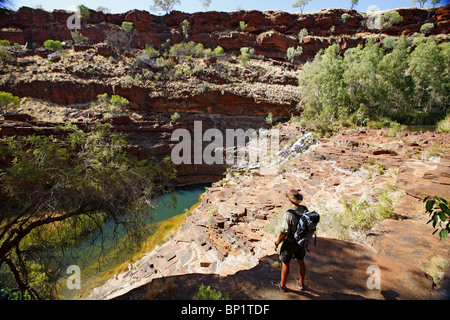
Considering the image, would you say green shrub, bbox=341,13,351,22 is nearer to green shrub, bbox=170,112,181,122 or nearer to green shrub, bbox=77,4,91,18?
green shrub, bbox=170,112,181,122

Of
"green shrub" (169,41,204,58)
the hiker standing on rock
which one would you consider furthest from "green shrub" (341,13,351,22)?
the hiker standing on rock

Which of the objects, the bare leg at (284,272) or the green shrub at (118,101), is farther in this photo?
the green shrub at (118,101)

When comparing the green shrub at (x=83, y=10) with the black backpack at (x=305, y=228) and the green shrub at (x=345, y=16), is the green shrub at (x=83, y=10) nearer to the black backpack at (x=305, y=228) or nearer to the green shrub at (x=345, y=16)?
the green shrub at (x=345, y=16)

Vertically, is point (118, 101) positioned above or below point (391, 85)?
below

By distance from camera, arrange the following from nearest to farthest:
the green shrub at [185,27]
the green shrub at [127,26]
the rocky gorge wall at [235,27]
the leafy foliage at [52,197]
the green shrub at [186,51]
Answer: the leafy foliage at [52,197], the green shrub at [186,51], the rocky gorge wall at [235,27], the green shrub at [127,26], the green shrub at [185,27]

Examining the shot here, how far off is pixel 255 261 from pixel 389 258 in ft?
7.81

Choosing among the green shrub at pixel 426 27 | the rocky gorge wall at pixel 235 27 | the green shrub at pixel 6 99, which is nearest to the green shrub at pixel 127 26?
the rocky gorge wall at pixel 235 27

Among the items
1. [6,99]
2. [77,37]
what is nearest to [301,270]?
[6,99]

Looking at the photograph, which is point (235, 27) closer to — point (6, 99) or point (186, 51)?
point (186, 51)

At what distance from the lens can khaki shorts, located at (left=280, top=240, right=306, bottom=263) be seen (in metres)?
2.53

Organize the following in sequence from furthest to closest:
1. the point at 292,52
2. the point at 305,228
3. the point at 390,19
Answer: the point at 390,19 → the point at 292,52 → the point at 305,228

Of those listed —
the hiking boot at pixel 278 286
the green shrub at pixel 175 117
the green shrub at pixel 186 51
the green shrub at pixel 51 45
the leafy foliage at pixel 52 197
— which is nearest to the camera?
the hiking boot at pixel 278 286

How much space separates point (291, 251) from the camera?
8.36 ft

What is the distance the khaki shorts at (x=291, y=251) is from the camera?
8.30 feet
